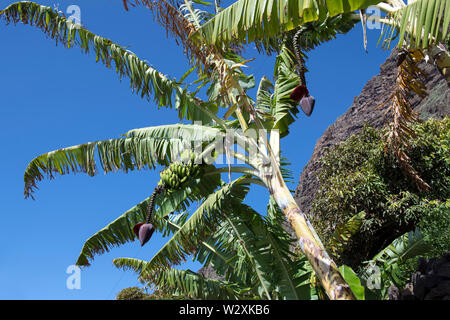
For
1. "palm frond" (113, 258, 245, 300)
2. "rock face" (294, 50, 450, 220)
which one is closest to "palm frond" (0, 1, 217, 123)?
"palm frond" (113, 258, 245, 300)

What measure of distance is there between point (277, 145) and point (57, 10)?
14.5ft

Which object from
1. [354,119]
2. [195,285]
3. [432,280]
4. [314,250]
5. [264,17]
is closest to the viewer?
[264,17]

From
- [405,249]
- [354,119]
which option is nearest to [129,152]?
[405,249]

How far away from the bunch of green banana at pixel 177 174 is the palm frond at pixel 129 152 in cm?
25

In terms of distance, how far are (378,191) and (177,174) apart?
7059mm

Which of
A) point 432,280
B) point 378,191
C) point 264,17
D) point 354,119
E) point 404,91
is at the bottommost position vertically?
point 432,280

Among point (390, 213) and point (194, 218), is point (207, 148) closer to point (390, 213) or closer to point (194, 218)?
point (194, 218)

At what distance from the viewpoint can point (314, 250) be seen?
5.01 meters

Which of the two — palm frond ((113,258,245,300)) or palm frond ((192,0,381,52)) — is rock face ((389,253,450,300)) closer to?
palm frond ((113,258,245,300))

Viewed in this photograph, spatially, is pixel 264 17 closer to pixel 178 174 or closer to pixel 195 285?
pixel 178 174

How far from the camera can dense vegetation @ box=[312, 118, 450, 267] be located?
10648 millimetres

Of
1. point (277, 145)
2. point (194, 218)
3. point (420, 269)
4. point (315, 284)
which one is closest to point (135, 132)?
point (194, 218)

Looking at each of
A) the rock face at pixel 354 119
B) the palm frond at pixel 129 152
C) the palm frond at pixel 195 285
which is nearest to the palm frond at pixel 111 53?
the palm frond at pixel 129 152

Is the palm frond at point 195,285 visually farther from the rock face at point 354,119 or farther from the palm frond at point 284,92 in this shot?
the rock face at point 354,119
